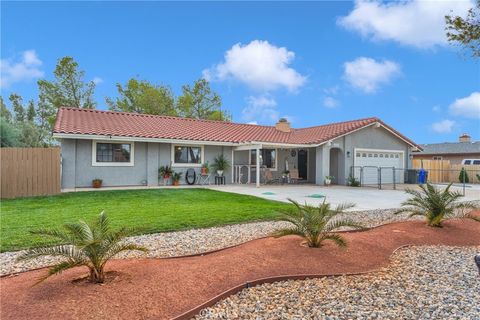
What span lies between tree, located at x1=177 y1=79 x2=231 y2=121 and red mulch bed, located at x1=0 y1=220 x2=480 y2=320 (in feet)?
112

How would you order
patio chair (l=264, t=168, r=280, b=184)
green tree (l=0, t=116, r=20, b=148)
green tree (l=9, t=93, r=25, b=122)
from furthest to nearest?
green tree (l=9, t=93, r=25, b=122) < green tree (l=0, t=116, r=20, b=148) < patio chair (l=264, t=168, r=280, b=184)

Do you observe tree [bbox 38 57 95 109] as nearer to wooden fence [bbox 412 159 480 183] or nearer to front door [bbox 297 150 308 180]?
front door [bbox 297 150 308 180]

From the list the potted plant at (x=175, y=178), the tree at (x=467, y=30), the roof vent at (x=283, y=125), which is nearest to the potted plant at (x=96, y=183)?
the potted plant at (x=175, y=178)

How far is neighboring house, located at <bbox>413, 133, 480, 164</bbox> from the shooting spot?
3057 centimetres

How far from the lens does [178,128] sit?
797 inches

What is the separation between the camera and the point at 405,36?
45.2 ft

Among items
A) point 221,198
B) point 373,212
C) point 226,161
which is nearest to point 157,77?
point 226,161

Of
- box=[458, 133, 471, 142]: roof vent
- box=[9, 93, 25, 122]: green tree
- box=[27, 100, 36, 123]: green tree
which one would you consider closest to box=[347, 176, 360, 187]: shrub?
box=[458, 133, 471, 142]: roof vent

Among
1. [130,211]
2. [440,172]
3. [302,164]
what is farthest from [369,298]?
[440,172]

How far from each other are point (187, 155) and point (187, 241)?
497 inches

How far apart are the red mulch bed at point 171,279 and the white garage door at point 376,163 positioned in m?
15.8

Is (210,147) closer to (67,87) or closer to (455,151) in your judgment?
(67,87)

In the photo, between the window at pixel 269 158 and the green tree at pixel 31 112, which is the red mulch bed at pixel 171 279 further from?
the green tree at pixel 31 112

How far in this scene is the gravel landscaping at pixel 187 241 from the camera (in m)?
5.17
